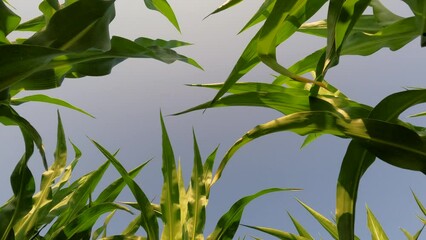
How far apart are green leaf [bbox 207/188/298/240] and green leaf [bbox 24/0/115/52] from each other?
503 mm

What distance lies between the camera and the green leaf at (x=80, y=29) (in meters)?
0.60

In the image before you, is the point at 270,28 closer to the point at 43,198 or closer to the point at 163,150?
the point at 163,150

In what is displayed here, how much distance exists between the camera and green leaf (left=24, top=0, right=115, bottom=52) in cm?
60

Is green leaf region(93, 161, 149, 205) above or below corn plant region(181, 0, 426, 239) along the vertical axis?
below

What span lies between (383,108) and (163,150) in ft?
1.60

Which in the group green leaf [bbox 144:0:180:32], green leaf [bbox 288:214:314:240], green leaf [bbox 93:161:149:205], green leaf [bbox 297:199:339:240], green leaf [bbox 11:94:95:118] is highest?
green leaf [bbox 144:0:180:32]

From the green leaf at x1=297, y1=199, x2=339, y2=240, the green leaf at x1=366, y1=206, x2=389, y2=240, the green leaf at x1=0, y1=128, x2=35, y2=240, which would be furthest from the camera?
the green leaf at x1=366, y1=206, x2=389, y2=240

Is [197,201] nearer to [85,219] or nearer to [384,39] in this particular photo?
[85,219]

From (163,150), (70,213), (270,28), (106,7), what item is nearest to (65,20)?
(106,7)

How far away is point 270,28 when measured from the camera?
0.61 metres

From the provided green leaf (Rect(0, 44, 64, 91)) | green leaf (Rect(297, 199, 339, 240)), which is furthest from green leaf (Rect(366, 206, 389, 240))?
green leaf (Rect(0, 44, 64, 91))

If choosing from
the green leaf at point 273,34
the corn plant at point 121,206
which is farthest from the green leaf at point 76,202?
the green leaf at point 273,34

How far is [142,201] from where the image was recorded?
35.9 inches

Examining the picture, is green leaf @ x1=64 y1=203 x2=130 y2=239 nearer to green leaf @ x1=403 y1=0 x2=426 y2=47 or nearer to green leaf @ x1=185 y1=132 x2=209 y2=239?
green leaf @ x1=185 y1=132 x2=209 y2=239
